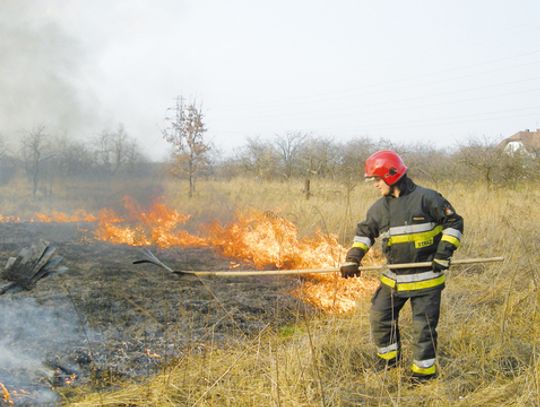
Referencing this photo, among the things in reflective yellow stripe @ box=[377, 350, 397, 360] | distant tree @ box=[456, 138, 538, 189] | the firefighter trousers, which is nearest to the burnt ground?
the firefighter trousers

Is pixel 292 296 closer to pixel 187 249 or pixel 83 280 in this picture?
pixel 83 280

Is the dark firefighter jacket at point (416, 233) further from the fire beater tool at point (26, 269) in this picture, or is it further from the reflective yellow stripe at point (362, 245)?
the fire beater tool at point (26, 269)

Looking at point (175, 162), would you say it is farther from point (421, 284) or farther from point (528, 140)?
point (528, 140)

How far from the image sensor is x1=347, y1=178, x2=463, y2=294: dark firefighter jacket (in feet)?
10.9

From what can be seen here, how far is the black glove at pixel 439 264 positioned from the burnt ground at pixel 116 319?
3.57 ft

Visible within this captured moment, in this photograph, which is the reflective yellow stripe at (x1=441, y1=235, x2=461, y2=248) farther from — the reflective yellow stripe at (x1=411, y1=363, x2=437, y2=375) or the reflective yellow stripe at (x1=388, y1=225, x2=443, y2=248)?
the reflective yellow stripe at (x1=411, y1=363, x2=437, y2=375)

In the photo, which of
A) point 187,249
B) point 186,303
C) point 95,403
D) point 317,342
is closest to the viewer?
point 95,403

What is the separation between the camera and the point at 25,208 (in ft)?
57.6

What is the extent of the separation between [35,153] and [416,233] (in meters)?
16.2

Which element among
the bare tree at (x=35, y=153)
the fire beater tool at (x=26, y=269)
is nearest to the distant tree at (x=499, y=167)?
the fire beater tool at (x=26, y=269)

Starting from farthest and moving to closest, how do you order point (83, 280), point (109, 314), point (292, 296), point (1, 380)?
point (83, 280) < point (292, 296) < point (109, 314) < point (1, 380)

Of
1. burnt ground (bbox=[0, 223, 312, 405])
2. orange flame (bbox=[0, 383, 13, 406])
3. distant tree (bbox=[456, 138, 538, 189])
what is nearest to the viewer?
orange flame (bbox=[0, 383, 13, 406])

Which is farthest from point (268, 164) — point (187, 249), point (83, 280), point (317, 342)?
point (317, 342)

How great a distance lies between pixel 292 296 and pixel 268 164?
22302 millimetres
